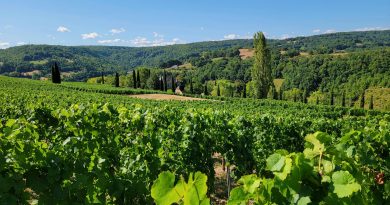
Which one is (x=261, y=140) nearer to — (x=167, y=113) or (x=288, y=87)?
(x=167, y=113)

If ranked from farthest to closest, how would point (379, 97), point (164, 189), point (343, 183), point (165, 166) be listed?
1. point (379, 97)
2. point (165, 166)
3. point (343, 183)
4. point (164, 189)

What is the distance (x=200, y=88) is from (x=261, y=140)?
303 ft

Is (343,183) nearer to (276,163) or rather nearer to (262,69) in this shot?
(276,163)

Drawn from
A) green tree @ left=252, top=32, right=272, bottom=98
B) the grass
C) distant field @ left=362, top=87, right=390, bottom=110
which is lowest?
distant field @ left=362, top=87, right=390, bottom=110

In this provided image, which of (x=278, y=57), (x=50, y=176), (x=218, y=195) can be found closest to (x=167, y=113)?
(x=218, y=195)

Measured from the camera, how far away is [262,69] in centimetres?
5975

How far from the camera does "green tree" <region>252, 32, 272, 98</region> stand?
59781 mm

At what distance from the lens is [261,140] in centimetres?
1102

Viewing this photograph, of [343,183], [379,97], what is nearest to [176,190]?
[343,183]

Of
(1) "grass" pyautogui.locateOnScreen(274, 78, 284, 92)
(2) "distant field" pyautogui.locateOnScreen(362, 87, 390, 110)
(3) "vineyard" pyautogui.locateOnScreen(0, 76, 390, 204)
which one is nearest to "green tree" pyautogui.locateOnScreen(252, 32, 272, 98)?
(2) "distant field" pyautogui.locateOnScreen(362, 87, 390, 110)

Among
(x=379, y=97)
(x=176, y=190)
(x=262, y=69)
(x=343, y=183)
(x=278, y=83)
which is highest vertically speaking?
(x=176, y=190)

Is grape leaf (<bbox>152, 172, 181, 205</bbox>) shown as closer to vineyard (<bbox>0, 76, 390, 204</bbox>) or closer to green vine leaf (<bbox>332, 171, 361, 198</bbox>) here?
vineyard (<bbox>0, 76, 390, 204</bbox>)

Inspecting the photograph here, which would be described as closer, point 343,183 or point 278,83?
point 343,183

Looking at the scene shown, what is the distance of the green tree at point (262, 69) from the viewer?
2354 inches
